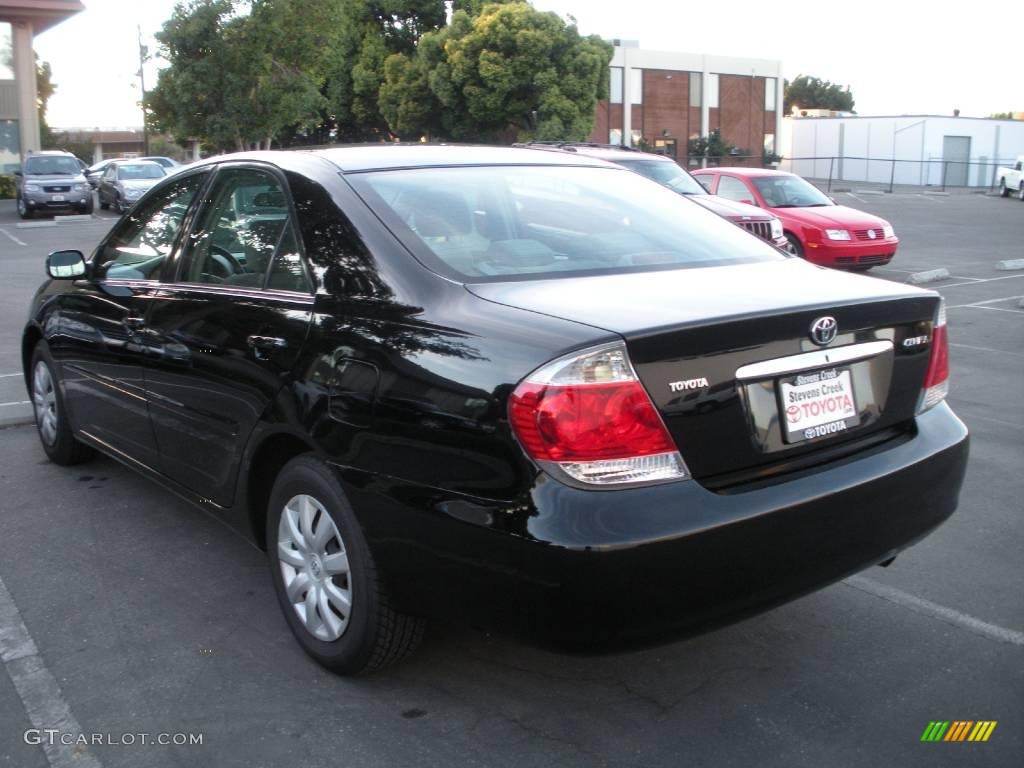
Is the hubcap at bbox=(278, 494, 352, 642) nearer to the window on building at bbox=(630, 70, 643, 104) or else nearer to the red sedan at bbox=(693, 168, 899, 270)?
the red sedan at bbox=(693, 168, 899, 270)

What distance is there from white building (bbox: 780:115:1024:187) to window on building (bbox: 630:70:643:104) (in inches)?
350

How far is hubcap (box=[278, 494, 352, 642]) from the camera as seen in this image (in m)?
3.41

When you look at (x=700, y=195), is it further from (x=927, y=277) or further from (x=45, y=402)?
(x=45, y=402)

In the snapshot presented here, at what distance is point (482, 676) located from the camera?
3561 mm

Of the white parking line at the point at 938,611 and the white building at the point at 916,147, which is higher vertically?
the white building at the point at 916,147

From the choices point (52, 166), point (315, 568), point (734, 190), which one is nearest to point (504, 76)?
point (52, 166)

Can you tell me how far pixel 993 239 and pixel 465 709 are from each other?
23062mm

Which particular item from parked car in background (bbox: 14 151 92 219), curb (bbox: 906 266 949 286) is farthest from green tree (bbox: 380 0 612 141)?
curb (bbox: 906 266 949 286)

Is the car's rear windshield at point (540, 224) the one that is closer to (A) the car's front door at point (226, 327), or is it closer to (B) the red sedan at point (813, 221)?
(A) the car's front door at point (226, 327)

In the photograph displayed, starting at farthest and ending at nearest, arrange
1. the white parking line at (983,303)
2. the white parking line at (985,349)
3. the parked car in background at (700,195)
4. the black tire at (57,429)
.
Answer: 1. the parked car in background at (700,195)
2. the white parking line at (983,303)
3. the white parking line at (985,349)
4. the black tire at (57,429)

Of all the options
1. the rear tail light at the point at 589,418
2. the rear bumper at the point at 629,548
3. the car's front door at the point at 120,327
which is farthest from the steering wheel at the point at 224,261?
the rear tail light at the point at 589,418

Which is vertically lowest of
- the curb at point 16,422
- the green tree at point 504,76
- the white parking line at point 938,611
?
the white parking line at point 938,611

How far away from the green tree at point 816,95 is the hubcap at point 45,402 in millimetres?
111352

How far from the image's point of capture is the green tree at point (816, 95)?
109750 millimetres
